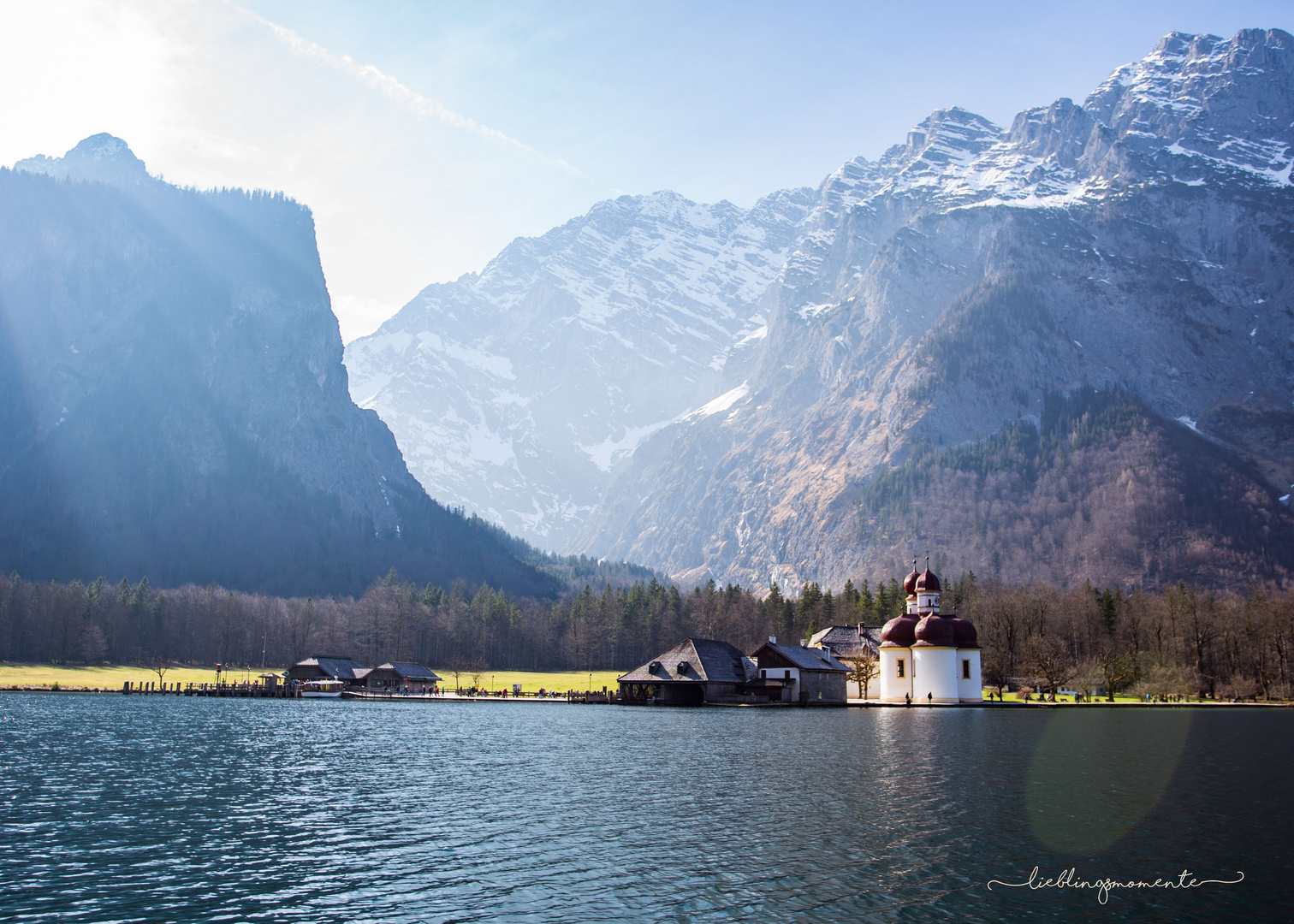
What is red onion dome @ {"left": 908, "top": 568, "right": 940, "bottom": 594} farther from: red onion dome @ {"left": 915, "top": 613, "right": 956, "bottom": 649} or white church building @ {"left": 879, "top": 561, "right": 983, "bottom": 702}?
red onion dome @ {"left": 915, "top": 613, "right": 956, "bottom": 649}

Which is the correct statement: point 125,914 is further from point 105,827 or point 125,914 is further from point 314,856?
point 105,827

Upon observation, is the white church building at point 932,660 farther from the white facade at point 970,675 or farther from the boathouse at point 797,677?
the boathouse at point 797,677

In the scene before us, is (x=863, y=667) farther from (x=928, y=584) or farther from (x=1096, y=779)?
(x=1096, y=779)

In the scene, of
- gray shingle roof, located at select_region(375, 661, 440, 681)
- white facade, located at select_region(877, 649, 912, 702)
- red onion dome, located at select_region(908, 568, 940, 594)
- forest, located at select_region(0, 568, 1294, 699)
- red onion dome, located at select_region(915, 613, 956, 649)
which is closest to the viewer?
red onion dome, located at select_region(915, 613, 956, 649)

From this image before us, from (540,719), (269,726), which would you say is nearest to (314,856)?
(269,726)

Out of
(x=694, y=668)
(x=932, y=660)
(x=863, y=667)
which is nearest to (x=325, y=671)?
(x=694, y=668)

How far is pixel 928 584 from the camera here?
457 ft

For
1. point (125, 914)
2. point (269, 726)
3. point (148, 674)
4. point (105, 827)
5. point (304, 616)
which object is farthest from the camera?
point (304, 616)

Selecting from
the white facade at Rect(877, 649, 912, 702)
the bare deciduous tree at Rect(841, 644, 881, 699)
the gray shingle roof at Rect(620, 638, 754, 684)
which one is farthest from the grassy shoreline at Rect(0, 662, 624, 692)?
the white facade at Rect(877, 649, 912, 702)

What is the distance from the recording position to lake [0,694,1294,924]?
2675cm

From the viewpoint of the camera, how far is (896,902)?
2689 centimetres

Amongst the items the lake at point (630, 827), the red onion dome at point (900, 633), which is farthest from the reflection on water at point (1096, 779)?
the red onion dome at point (900, 633)

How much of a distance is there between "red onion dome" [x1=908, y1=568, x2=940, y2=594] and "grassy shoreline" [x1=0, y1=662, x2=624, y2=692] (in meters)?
→ 51.6

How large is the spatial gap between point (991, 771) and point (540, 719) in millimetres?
52830
